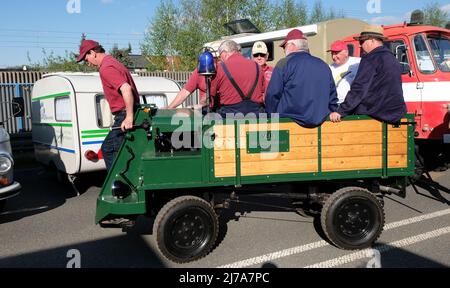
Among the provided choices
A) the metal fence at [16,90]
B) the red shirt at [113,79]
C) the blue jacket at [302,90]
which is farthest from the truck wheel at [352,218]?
the metal fence at [16,90]

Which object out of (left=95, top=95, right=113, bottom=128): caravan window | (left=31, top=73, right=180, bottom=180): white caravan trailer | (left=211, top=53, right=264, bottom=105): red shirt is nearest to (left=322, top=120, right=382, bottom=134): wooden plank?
(left=211, top=53, right=264, bottom=105): red shirt

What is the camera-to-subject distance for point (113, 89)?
467 cm

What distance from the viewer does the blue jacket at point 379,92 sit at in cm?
445

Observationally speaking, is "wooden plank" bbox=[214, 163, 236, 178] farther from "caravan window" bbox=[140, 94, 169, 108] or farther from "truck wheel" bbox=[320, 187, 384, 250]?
"caravan window" bbox=[140, 94, 169, 108]

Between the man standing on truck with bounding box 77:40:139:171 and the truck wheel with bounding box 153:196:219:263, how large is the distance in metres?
1.01

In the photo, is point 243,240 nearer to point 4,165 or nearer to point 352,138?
point 352,138

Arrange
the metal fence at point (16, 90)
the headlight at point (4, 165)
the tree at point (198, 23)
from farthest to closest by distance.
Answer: the tree at point (198, 23)
the metal fence at point (16, 90)
the headlight at point (4, 165)

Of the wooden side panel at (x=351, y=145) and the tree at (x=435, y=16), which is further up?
the tree at (x=435, y=16)

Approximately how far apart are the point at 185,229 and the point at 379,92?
98.0 inches

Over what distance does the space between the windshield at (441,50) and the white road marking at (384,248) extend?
3.75 metres

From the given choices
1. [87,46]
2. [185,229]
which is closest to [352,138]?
[185,229]

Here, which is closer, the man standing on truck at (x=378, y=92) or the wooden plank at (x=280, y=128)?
the wooden plank at (x=280, y=128)

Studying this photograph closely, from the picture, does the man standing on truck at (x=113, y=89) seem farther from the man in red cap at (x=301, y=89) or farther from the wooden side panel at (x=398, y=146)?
the wooden side panel at (x=398, y=146)
